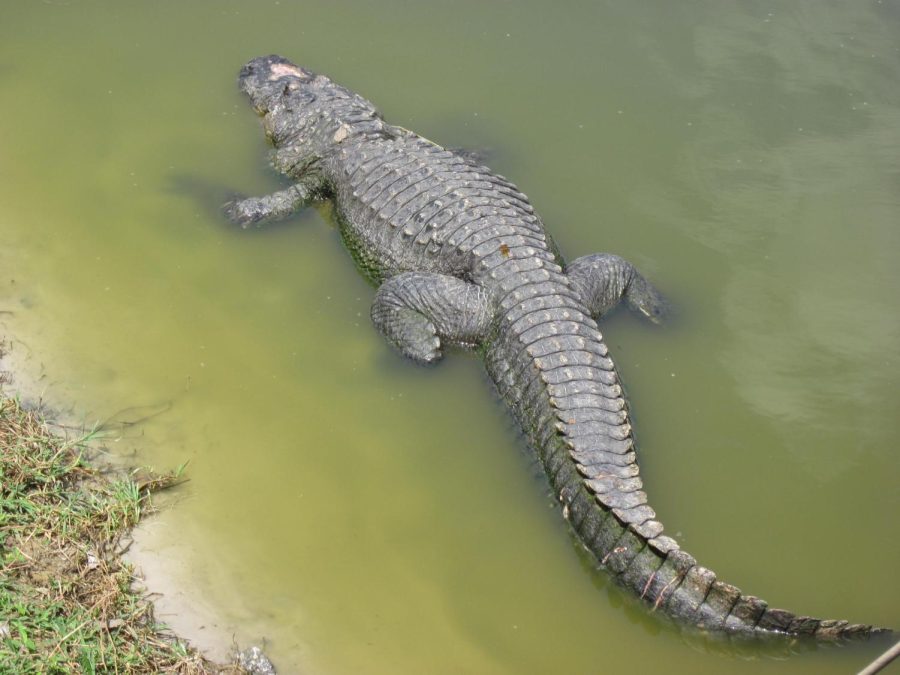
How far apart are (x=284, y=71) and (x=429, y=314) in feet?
9.78

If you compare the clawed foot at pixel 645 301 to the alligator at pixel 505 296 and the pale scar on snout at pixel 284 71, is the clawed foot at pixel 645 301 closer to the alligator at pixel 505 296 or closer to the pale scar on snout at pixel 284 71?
the alligator at pixel 505 296

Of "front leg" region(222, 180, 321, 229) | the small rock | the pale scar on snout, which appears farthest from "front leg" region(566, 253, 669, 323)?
the pale scar on snout

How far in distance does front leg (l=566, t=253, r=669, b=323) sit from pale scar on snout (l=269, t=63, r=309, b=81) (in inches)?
119

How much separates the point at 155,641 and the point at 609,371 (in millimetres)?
2700

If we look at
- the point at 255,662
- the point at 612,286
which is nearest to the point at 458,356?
the point at 612,286

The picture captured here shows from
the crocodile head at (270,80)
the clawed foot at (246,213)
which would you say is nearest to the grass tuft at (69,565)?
the clawed foot at (246,213)

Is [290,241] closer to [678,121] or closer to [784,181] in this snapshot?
[678,121]

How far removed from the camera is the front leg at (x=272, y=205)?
6.47 m

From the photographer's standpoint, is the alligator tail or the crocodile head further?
the crocodile head

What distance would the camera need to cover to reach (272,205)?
6.54 m

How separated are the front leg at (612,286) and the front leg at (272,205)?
203cm

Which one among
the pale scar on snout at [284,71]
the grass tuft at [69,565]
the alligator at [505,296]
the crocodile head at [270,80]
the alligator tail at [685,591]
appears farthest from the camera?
the pale scar on snout at [284,71]

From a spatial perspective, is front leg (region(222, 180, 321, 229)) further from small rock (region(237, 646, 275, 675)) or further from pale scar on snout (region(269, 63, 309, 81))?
small rock (region(237, 646, 275, 675))

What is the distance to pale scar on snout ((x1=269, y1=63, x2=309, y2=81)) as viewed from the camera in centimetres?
745
